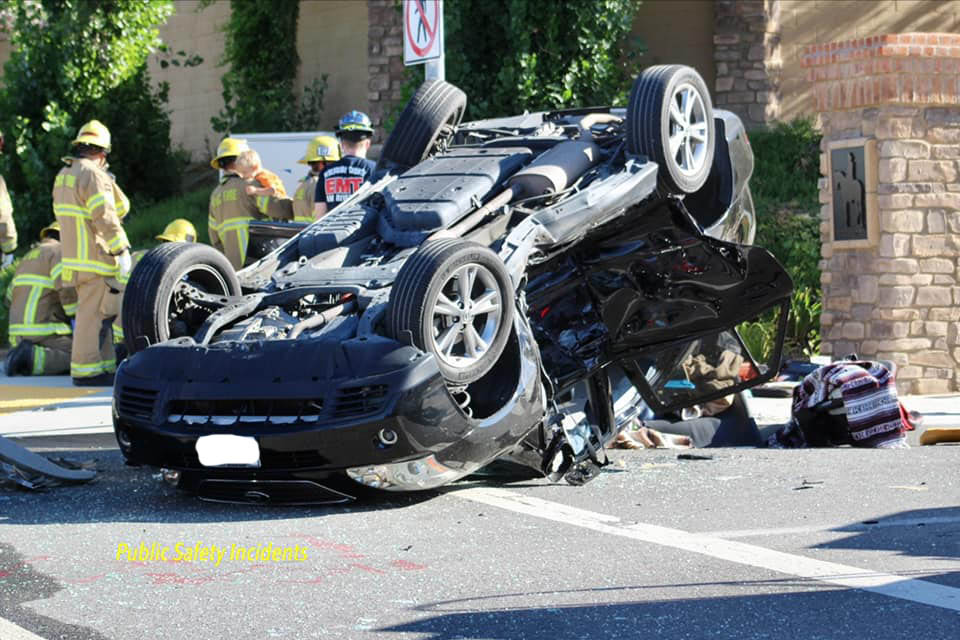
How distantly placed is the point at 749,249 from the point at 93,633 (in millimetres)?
4442

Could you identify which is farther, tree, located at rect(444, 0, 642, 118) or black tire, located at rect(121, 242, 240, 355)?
tree, located at rect(444, 0, 642, 118)

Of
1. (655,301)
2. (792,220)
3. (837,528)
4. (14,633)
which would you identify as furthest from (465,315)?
(792,220)

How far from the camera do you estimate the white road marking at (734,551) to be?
500cm

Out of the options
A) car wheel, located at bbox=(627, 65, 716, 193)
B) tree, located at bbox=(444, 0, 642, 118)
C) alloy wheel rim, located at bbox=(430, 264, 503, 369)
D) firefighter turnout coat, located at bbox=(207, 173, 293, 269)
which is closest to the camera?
alloy wheel rim, located at bbox=(430, 264, 503, 369)

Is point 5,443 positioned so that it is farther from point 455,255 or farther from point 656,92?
point 656,92

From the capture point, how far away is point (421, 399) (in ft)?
21.0

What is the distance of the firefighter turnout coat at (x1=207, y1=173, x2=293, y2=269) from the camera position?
12953mm

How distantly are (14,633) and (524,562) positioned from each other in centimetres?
188

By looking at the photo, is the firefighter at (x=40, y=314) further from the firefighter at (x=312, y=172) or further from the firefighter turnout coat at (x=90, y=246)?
the firefighter at (x=312, y=172)

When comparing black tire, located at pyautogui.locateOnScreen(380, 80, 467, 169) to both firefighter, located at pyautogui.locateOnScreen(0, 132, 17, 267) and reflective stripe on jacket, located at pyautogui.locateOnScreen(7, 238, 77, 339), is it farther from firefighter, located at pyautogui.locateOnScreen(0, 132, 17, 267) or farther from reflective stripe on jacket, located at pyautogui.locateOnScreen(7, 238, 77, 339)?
firefighter, located at pyautogui.locateOnScreen(0, 132, 17, 267)

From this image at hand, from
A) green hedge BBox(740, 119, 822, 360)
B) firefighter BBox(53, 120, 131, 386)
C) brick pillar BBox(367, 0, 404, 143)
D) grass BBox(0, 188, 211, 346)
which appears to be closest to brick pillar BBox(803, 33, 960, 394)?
green hedge BBox(740, 119, 822, 360)

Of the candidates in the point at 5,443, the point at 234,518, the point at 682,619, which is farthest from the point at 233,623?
the point at 5,443

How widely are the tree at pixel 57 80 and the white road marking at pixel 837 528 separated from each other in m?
15.8

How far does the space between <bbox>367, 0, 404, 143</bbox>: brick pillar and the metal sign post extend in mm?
9152
